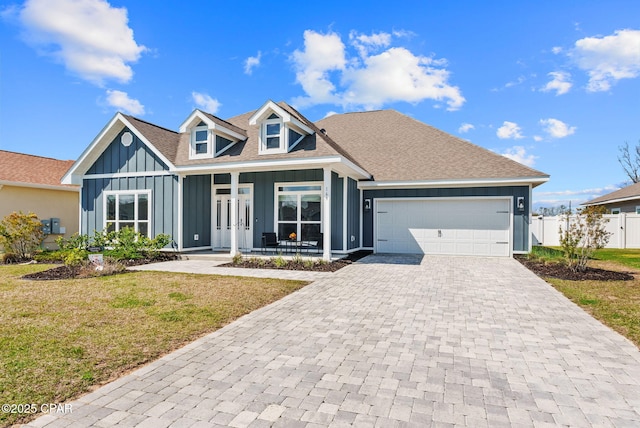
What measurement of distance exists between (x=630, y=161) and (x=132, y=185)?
158 feet

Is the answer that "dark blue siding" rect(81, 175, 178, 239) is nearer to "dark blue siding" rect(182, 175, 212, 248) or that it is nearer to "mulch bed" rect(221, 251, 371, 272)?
Answer: "dark blue siding" rect(182, 175, 212, 248)

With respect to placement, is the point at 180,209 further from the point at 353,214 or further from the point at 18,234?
the point at 353,214

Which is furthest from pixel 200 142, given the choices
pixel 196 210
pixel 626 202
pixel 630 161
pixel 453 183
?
pixel 630 161

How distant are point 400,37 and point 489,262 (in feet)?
28.6

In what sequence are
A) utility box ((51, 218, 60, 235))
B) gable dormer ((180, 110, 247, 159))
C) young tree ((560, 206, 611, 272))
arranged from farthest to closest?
utility box ((51, 218, 60, 235))
gable dormer ((180, 110, 247, 159))
young tree ((560, 206, 611, 272))

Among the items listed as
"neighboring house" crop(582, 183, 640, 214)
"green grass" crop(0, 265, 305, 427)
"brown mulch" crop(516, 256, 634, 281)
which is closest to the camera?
"green grass" crop(0, 265, 305, 427)

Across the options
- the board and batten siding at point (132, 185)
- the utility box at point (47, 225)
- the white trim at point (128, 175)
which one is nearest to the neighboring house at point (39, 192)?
the utility box at point (47, 225)

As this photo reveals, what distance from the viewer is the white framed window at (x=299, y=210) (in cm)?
1293

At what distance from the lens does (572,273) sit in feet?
30.8

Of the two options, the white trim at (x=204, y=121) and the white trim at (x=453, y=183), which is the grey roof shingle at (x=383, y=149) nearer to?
the white trim at (x=453, y=183)

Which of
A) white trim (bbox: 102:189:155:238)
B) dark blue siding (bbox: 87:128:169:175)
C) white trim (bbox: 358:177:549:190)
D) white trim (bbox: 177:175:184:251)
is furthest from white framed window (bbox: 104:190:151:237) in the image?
white trim (bbox: 358:177:549:190)

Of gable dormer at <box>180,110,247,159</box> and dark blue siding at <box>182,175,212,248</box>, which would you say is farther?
dark blue siding at <box>182,175,212,248</box>

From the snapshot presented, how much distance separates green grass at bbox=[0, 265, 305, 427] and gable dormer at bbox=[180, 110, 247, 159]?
232 inches

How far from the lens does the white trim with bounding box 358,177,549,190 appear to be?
12609 mm
